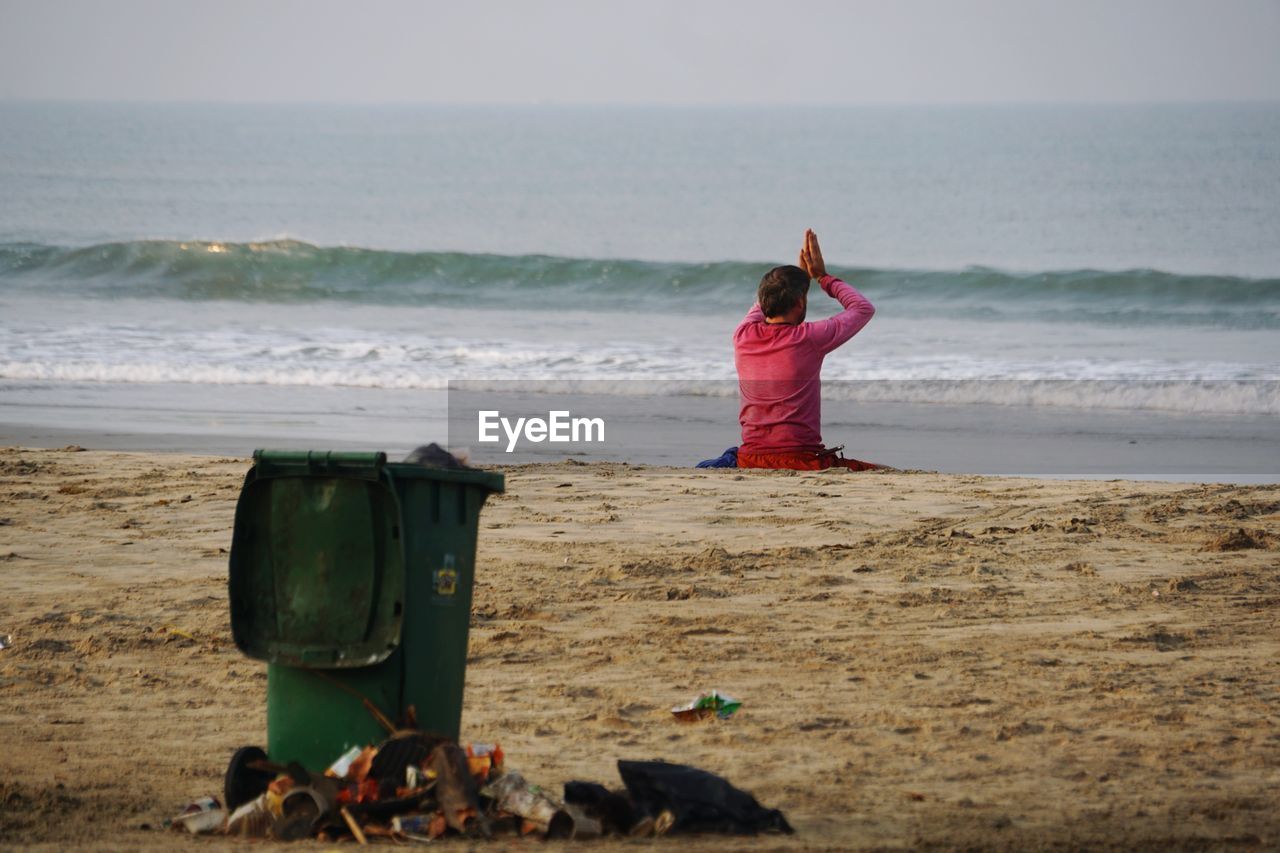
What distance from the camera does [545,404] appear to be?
41.7 ft

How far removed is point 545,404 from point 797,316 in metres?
5.91

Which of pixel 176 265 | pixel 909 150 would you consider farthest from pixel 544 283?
pixel 909 150

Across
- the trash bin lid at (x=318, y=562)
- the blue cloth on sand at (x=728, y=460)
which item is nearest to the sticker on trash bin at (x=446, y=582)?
the trash bin lid at (x=318, y=562)

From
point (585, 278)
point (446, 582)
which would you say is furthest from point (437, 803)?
point (585, 278)

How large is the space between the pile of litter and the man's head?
12.1ft

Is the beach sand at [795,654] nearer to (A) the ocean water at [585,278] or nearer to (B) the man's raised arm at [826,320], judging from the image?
(B) the man's raised arm at [826,320]

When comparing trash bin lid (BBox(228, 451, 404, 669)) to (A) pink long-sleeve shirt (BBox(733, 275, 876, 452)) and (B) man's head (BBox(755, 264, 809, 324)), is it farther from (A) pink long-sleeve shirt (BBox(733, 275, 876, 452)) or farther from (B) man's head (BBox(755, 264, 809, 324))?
(B) man's head (BBox(755, 264, 809, 324))

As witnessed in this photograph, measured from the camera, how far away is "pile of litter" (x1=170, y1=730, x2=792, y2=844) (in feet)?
11.3

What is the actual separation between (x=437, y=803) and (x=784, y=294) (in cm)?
396

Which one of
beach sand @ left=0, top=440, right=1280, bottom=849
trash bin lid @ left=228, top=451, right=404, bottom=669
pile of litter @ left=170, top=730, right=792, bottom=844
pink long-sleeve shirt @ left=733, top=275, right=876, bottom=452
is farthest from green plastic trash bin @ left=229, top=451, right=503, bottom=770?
pink long-sleeve shirt @ left=733, top=275, right=876, bottom=452

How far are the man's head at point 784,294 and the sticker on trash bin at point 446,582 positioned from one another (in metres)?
3.63

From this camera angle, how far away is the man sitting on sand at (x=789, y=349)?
6.89 m

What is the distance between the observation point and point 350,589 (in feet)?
11.5

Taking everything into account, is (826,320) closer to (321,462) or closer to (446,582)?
(446,582)
